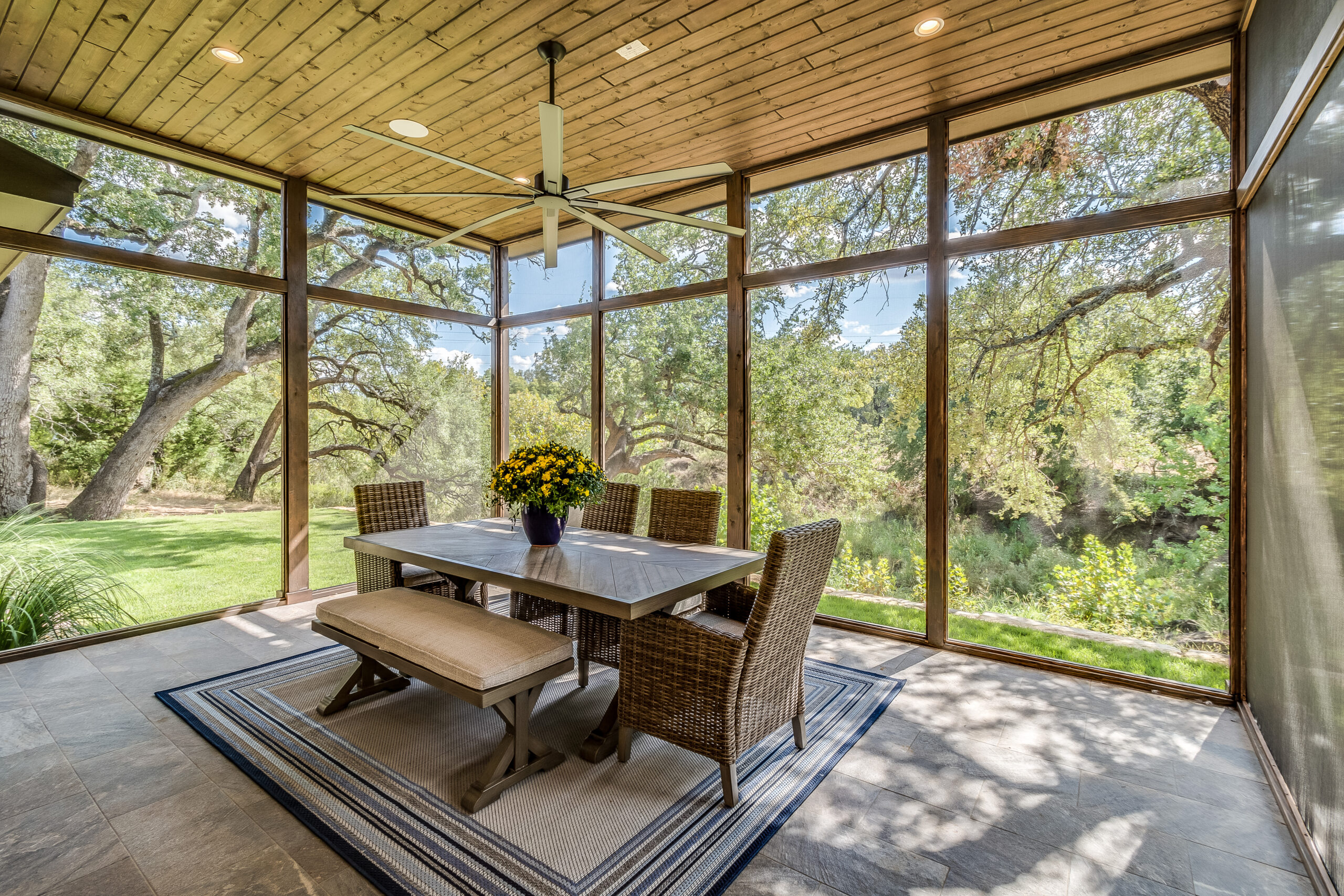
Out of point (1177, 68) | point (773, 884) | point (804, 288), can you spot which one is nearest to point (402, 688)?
point (773, 884)

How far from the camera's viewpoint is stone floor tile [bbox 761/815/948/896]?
1744 millimetres

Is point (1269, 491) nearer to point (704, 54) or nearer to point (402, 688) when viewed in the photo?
point (704, 54)

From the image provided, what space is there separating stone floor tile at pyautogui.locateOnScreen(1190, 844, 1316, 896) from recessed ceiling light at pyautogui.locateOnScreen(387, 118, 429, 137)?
4902 millimetres

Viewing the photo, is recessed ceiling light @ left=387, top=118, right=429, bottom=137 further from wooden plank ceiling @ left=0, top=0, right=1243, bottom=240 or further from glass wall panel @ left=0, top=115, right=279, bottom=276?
glass wall panel @ left=0, top=115, right=279, bottom=276

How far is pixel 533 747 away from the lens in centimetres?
233

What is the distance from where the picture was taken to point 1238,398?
288cm

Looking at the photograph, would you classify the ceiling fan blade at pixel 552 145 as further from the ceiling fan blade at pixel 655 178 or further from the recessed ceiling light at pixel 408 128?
the recessed ceiling light at pixel 408 128

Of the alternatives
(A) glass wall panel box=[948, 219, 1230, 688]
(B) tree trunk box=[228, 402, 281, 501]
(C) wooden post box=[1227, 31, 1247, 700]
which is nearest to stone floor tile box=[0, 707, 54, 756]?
(B) tree trunk box=[228, 402, 281, 501]

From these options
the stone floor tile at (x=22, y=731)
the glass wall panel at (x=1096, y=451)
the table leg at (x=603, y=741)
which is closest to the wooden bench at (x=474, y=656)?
the table leg at (x=603, y=741)

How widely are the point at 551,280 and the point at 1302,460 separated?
513 cm

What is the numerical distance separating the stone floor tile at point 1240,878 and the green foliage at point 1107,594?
1.52 m

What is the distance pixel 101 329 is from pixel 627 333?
3.48 meters

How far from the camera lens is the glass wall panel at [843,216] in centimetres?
386

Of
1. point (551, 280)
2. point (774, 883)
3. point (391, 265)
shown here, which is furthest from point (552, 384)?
point (774, 883)
